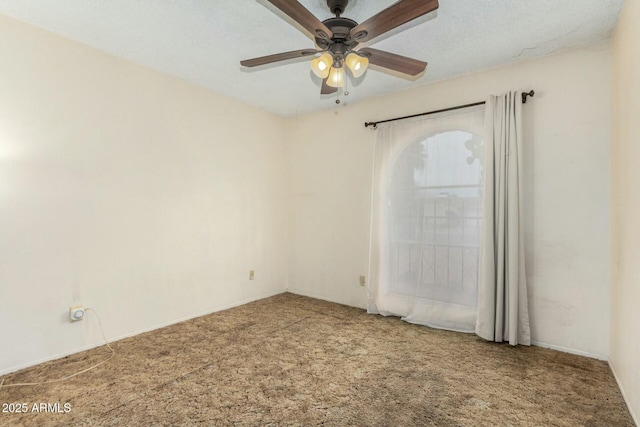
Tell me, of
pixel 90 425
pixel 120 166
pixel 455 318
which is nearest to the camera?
pixel 90 425

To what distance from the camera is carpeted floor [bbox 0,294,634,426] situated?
5.75 feet

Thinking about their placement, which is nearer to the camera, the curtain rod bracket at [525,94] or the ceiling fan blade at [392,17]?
the ceiling fan blade at [392,17]

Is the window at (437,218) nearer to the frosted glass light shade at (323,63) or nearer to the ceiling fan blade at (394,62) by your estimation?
the ceiling fan blade at (394,62)

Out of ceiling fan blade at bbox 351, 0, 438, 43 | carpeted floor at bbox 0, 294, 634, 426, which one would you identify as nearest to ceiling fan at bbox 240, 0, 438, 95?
ceiling fan blade at bbox 351, 0, 438, 43

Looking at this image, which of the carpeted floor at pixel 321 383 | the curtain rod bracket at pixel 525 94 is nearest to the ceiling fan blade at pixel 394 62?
the curtain rod bracket at pixel 525 94

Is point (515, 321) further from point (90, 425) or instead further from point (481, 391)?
point (90, 425)

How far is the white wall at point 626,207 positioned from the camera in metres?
1.75

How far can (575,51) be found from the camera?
2.57m

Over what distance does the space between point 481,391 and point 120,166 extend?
3.26m

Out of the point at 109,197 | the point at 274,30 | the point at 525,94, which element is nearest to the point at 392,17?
the point at 274,30

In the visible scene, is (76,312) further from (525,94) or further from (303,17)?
(525,94)

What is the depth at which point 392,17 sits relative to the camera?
Answer: 1.58m

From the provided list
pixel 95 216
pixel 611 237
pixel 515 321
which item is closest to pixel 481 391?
pixel 515 321

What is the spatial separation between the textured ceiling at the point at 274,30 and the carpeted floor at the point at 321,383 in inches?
83.7
